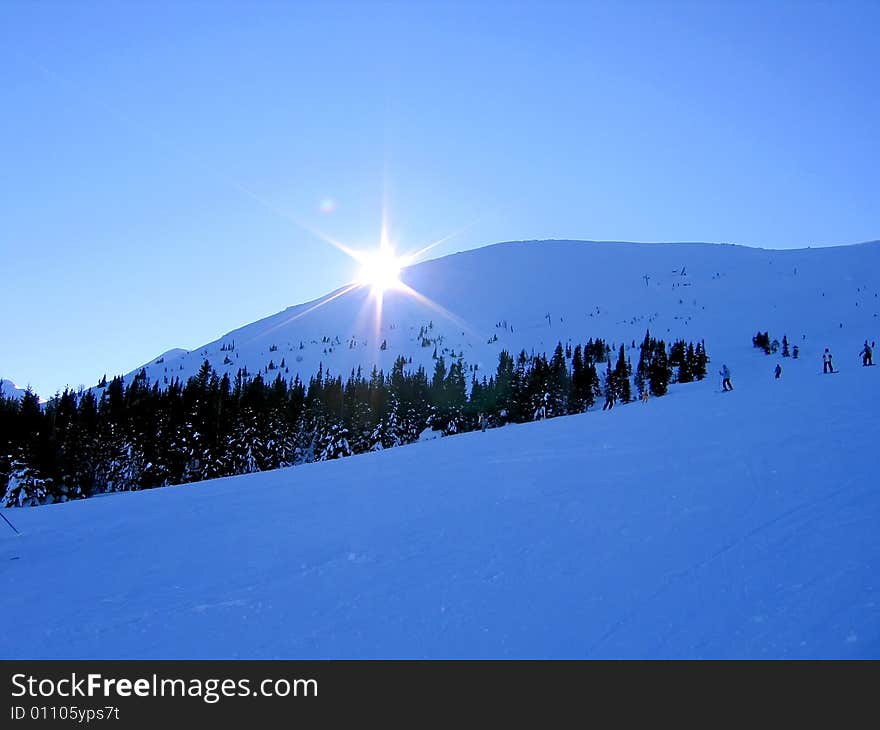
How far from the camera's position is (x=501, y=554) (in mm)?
7746

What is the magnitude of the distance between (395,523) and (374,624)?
11.8 ft

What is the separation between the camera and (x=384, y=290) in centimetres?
19375

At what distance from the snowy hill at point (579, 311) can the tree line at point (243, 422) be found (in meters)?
32.1

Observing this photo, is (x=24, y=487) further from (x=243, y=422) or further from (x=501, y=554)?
(x=501, y=554)

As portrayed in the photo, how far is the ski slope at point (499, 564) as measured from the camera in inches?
219

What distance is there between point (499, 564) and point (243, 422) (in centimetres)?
5298

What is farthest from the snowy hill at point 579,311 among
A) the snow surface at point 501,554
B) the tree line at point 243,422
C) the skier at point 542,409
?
the snow surface at point 501,554

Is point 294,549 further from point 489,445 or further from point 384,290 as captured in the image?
point 384,290

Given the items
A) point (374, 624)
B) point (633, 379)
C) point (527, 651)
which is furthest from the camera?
point (633, 379)

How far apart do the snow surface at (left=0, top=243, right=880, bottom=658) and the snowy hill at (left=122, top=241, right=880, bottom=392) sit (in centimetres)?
6730


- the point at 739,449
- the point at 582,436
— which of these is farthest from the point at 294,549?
the point at 582,436

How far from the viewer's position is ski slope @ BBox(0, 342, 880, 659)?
5570 millimetres

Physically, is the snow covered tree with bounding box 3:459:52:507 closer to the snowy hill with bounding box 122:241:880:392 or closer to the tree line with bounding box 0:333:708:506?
the tree line with bounding box 0:333:708:506

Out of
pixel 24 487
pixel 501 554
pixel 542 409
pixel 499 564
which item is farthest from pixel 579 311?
pixel 499 564
